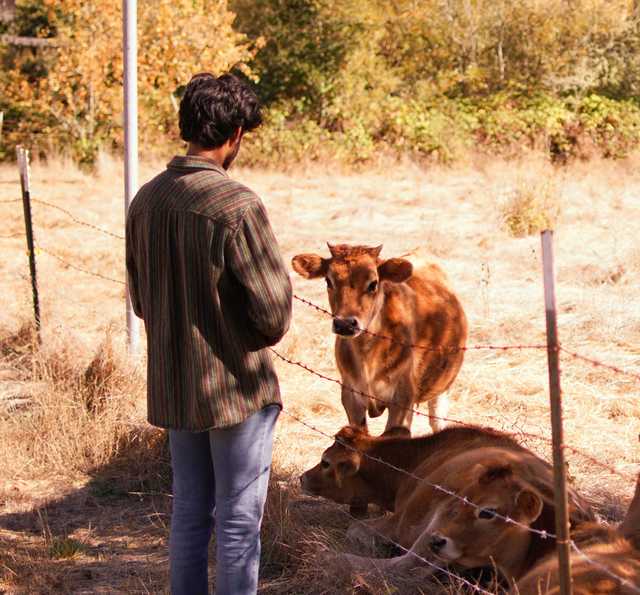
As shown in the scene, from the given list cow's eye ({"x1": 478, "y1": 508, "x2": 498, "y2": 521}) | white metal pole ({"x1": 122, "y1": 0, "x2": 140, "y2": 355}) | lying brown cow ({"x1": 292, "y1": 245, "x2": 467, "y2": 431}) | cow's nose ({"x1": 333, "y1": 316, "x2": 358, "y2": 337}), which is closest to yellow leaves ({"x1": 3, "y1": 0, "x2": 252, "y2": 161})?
white metal pole ({"x1": 122, "y1": 0, "x2": 140, "y2": 355})

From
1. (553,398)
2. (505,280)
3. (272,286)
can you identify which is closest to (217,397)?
(272,286)

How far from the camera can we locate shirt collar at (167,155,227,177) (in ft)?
12.0

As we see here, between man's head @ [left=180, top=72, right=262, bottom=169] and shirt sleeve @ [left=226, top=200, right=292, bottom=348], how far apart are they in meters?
0.31

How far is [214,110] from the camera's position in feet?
11.8

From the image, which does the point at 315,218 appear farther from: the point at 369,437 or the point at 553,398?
the point at 553,398

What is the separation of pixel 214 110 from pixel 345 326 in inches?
98.9

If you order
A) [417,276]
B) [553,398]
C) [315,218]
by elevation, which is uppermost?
[553,398]

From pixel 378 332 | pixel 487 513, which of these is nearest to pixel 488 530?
pixel 487 513

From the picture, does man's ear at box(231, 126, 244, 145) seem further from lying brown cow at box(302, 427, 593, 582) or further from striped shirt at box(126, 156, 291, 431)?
lying brown cow at box(302, 427, 593, 582)

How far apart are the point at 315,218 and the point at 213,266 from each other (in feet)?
41.6

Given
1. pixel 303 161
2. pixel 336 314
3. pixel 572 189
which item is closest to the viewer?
pixel 336 314

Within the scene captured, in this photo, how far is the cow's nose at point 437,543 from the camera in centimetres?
443

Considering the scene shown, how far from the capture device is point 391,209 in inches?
666

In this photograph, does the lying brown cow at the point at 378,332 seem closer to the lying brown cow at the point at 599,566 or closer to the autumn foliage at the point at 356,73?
the lying brown cow at the point at 599,566
